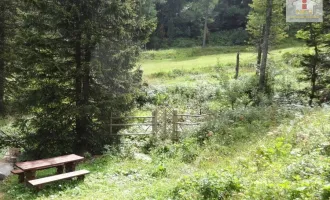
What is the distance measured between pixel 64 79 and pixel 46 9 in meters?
2.61

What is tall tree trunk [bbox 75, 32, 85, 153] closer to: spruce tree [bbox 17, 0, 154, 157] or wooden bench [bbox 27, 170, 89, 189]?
spruce tree [bbox 17, 0, 154, 157]

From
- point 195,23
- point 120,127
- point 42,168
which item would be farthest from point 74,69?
point 195,23

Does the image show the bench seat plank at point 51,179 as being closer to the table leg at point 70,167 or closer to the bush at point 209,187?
the table leg at point 70,167

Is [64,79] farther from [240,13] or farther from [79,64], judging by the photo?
[240,13]

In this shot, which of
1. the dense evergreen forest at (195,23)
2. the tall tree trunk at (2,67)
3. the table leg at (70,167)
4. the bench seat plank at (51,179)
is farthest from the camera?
the dense evergreen forest at (195,23)

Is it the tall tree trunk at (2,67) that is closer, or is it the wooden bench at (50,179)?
the wooden bench at (50,179)

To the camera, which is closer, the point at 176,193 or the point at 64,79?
the point at 176,193

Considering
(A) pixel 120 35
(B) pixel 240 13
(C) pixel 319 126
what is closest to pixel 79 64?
(A) pixel 120 35

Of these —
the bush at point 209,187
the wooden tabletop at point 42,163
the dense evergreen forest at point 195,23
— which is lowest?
the wooden tabletop at point 42,163

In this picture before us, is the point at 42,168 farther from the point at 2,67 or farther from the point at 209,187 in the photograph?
the point at 2,67

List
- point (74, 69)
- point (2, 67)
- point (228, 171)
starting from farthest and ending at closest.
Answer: point (2, 67), point (74, 69), point (228, 171)

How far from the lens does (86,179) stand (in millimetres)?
9789

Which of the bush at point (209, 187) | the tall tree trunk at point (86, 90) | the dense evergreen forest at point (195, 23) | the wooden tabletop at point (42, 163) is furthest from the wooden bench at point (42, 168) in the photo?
the dense evergreen forest at point (195, 23)

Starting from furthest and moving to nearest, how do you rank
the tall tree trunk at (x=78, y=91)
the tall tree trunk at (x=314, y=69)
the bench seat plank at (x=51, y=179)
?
the tall tree trunk at (x=314, y=69), the tall tree trunk at (x=78, y=91), the bench seat plank at (x=51, y=179)
